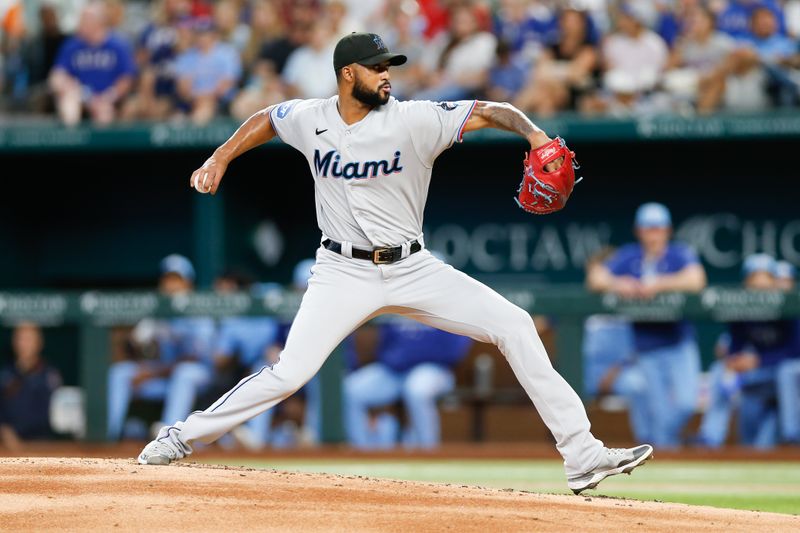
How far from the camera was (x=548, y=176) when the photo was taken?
544 centimetres

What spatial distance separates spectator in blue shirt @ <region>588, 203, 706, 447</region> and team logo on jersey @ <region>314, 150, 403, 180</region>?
4.85 meters

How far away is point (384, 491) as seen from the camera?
525 centimetres

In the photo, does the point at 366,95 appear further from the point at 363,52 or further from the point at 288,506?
the point at 288,506

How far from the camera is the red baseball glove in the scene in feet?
17.6

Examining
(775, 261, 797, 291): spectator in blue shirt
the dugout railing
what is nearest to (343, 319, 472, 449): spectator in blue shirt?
the dugout railing

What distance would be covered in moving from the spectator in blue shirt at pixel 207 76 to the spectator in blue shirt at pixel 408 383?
3313 millimetres

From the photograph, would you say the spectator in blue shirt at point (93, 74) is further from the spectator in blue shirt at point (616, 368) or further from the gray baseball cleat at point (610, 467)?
the gray baseball cleat at point (610, 467)

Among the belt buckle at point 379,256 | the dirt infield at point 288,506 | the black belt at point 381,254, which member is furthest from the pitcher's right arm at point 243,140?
the dirt infield at point 288,506

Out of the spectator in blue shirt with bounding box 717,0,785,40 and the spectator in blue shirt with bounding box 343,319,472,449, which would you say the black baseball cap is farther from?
the spectator in blue shirt with bounding box 717,0,785,40

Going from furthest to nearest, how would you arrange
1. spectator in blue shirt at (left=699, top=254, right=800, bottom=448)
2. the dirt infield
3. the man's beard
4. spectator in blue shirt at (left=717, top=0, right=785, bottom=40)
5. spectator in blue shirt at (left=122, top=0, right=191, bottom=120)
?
spectator in blue shirt at (left=122, top=0, right=191, bottom=120)
spectator in blue shirt at (left=717, top=0, right=785, bottom=40)
spectator in blue shirt at (left=699, top=254, right=800, bottom=448)
the man's beard
the dirt infield

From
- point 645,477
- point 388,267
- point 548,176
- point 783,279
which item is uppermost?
point 548,176

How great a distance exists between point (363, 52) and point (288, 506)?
1.82 m

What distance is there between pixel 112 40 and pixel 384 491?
8523mm

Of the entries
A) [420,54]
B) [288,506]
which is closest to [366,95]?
[288,506]
